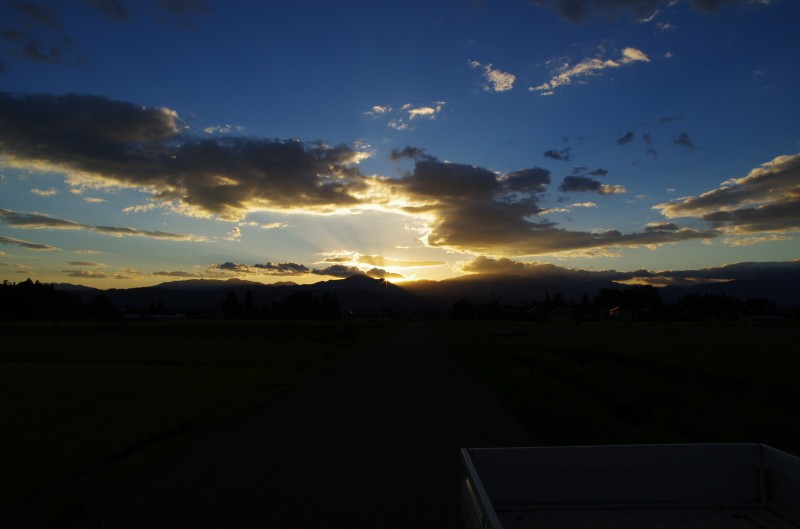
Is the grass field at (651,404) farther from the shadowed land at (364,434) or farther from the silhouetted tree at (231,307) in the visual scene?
the silhouetted tree at (231,307)

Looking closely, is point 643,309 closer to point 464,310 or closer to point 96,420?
point 464,310

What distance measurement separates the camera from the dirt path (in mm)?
4770

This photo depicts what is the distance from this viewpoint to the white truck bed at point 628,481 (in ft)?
9.80

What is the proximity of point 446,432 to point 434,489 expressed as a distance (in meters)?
3.13

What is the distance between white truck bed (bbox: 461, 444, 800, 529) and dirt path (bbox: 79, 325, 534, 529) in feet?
6.01

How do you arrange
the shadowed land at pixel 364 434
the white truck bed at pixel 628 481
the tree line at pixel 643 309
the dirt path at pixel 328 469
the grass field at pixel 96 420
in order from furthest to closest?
the tree line at pixel 643 309
the grass field at pixel 96 420
the shadowed land at pixel 364 434
the dirt path at pixel 328 469
the white truck bed at pixel 628 481

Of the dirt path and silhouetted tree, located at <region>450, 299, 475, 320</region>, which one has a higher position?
silhouetted tree, located at <region>450, 299, 475, 320</region>

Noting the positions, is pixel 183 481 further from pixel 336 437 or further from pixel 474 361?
pixel 474 361

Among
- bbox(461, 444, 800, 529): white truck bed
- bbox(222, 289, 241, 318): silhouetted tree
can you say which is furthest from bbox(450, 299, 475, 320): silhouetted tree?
bbox(461, 444, 800, 529): white truck bed

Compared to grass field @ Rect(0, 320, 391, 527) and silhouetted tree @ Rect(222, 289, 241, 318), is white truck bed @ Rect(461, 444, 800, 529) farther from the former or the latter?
silhouetted tree @ Rect(222, 289, 241, 318)

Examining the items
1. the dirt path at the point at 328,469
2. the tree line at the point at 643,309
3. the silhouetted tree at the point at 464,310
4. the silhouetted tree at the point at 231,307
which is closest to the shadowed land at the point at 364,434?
the dirt path at the point at 328,469

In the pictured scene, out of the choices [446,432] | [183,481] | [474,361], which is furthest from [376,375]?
[183,481]

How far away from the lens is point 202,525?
181 inches

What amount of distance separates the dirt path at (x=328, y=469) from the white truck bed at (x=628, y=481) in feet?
6.01
